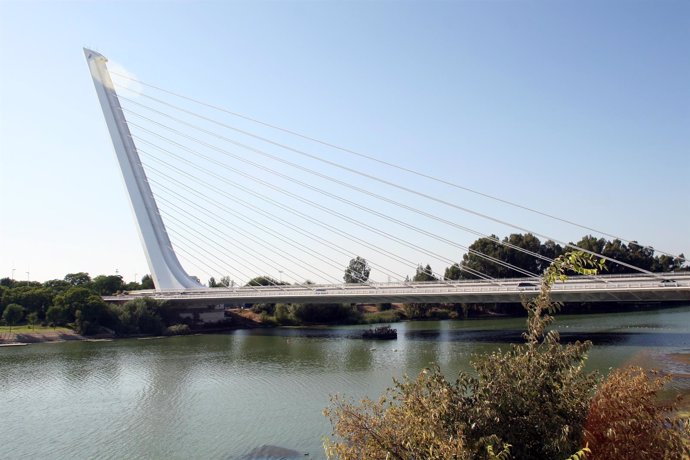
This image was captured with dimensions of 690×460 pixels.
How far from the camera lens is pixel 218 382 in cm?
2016

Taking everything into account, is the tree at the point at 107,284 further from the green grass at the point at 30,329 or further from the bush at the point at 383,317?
the bush at the point at 383,317

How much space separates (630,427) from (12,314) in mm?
38925

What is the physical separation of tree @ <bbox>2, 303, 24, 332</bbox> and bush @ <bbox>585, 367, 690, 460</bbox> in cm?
3858

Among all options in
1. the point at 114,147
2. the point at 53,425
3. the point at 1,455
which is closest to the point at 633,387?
the point at 1,455

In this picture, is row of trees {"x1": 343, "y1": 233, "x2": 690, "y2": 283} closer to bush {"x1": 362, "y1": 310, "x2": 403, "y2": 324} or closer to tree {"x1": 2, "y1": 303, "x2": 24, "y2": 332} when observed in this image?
bush {"x1": 362, "y1": 310, "x2": 403, "y2": 324}

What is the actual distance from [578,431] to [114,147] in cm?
3830

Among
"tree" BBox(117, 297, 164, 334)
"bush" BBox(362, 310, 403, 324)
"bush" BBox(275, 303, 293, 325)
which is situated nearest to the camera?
"tree" BBox(117, 297, 164, 334)

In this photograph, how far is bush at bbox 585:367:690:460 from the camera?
4074mm

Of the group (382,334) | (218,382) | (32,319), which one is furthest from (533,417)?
(32,319)

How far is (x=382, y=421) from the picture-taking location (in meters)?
5.10

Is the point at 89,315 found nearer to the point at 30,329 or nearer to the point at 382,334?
the point at 30,329

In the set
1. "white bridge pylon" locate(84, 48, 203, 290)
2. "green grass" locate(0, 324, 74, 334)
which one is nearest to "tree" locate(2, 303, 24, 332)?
"green grass" locate(0, 324, 74, 334)

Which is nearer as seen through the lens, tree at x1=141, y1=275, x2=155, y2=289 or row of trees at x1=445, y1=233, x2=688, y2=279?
row of trees at x1=445, y1=233, x2=688, y2=279

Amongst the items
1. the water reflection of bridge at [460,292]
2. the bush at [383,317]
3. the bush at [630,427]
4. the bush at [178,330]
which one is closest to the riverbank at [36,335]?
the bush at [178,330]
